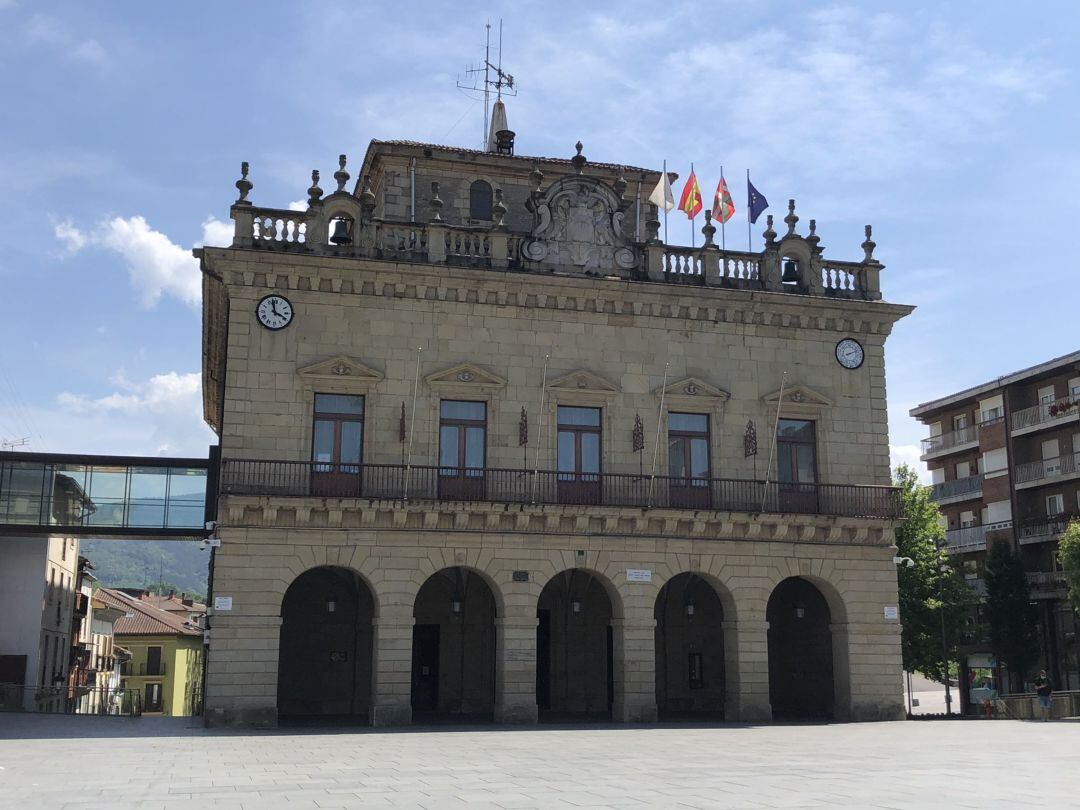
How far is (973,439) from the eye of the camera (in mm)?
58000

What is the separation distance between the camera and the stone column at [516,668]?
26844mm

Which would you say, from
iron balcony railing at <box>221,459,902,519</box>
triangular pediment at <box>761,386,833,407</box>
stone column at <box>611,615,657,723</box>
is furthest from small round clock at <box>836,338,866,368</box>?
stone column at <box>611,615,657,723</box>

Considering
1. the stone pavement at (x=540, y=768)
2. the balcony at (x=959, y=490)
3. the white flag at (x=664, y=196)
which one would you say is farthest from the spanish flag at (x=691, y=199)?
the balcony at (x=959, y=490)

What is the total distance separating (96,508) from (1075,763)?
24086mm

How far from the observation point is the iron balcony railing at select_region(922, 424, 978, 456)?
58.2 meters

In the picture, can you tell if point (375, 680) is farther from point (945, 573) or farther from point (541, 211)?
point (945, 573)

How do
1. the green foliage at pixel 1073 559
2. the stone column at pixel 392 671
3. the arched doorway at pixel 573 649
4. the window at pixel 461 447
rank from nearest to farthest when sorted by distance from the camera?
the stone column at pixel 392 671, the window at pixel 461 447, the arched doorway at pixel 573 649, the green foliage at pixel 1073 559

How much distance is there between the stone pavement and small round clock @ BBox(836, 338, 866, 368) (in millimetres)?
10144

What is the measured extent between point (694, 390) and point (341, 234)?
9940mm

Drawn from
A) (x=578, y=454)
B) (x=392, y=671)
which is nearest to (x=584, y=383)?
(x=578, y=454)

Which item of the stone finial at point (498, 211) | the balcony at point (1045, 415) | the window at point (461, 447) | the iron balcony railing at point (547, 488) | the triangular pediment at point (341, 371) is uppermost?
the stone finial at point (498, 211)

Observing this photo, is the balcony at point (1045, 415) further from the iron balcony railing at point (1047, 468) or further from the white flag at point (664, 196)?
the white flag at point (664, 196)

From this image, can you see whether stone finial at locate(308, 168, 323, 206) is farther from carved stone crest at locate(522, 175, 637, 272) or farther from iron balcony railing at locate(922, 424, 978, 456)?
iron balcony railing at locate(922, 424, 978, 456)

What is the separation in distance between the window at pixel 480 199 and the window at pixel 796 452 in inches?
414
